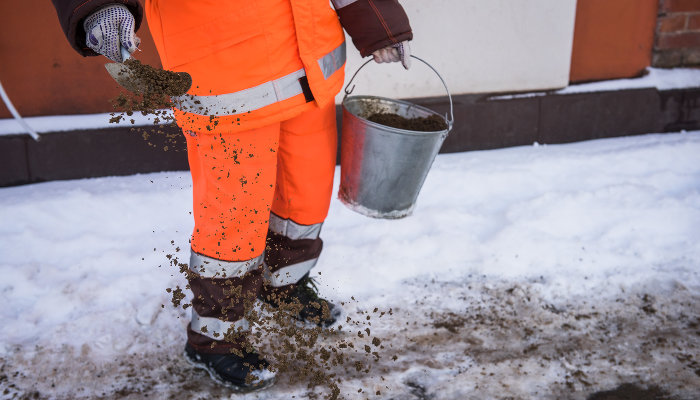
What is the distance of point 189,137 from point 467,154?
2.36 m

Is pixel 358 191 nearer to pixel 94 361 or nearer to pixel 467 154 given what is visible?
pixel 94 361

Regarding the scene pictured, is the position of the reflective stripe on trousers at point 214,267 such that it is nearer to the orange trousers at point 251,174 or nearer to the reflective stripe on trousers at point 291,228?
the orange trousers at point 251,174

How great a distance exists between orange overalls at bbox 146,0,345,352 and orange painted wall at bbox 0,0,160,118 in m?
1.67

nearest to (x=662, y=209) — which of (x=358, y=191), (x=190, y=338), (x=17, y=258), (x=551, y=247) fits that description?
(x=551, y=247)

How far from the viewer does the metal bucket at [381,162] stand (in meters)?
1.94

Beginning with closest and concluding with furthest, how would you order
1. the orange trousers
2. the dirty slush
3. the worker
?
the worker → the orange trousers → the dirty slush

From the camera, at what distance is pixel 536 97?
3721 millimetres

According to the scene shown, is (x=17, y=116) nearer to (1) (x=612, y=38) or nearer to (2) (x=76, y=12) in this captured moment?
(2) (x=76, y=12)

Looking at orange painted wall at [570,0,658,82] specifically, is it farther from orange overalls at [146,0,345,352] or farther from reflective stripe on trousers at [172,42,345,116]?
reflective stripe on trousers at [172,42,345,116]

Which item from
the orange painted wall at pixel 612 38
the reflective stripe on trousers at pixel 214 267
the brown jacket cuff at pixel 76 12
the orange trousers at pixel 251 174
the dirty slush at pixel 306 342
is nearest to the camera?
the brown jacket cuff at pixel 76 12

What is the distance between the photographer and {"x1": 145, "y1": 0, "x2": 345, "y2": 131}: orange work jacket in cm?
150

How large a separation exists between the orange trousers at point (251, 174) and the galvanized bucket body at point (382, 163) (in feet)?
0.38

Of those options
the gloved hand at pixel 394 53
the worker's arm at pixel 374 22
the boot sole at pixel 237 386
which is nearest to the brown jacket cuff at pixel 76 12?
the worker's arm at pixel 374 22

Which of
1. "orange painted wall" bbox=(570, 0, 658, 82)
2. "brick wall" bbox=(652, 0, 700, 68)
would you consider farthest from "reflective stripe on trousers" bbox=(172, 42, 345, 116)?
"brick wall" bbox=(652, 0, 700, 68)
